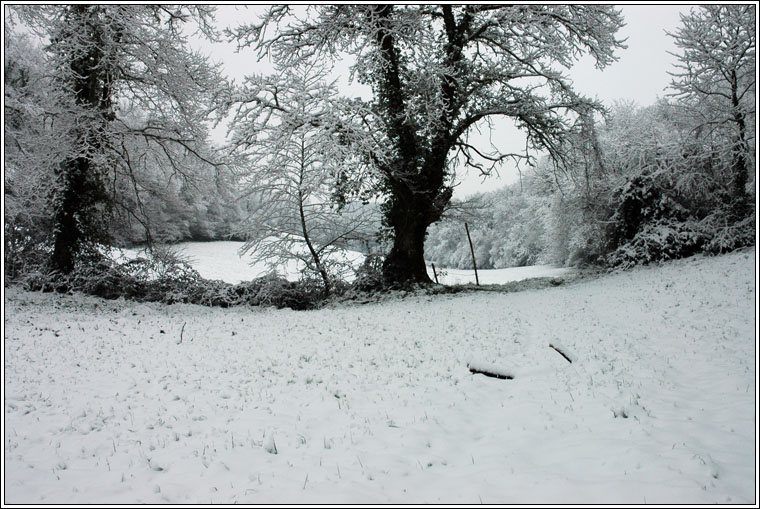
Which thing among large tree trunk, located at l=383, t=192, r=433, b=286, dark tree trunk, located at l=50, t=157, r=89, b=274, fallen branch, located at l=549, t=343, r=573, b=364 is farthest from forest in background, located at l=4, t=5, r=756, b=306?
fallen branch, located at l=549, t=343, r=573, b=364

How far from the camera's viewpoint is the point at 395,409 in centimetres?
506

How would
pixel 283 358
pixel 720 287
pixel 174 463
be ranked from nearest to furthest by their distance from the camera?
pixel 174 463 < pixel 283 358 < pixel 720 287

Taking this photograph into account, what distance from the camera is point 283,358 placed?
7.05 meters

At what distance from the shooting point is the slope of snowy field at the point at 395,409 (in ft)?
11.5

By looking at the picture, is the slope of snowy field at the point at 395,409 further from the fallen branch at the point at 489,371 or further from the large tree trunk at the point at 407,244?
the large tree trunk at the point at 407,244

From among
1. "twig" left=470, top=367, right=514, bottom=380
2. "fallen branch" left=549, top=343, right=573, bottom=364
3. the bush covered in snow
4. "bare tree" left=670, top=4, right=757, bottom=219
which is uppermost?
"bare tree" left=670, top=4, right=757, bottom=219

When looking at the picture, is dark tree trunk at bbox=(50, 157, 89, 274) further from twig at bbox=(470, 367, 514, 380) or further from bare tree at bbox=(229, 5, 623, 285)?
twig at bbox=(470, 367, 514, 380)

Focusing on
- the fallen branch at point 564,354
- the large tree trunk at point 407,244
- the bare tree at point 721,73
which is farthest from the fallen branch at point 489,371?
the bare tree at point 721,73

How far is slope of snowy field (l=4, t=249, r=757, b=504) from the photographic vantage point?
3490mm

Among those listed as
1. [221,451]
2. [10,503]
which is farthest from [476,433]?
[10,503]

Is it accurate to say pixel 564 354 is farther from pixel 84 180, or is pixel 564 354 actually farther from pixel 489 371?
pixel 84 180

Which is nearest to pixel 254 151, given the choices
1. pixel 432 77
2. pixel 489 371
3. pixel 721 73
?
pixel 432 77

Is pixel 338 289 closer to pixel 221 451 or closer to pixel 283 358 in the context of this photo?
pixel 283 358

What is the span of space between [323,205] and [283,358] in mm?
7296
